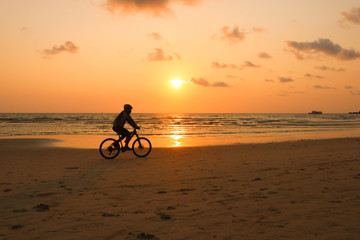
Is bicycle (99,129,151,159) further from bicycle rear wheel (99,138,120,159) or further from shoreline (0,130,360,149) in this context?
shoreline (0,130,360,149)

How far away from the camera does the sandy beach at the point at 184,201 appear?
4539mm

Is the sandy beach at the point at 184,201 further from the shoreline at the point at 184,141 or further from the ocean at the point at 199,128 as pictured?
the ocean at the point at 199,128

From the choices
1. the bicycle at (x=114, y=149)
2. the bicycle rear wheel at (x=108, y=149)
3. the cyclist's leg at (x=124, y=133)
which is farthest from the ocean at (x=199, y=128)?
the bicycle rear wheel at (x=108, y=149)

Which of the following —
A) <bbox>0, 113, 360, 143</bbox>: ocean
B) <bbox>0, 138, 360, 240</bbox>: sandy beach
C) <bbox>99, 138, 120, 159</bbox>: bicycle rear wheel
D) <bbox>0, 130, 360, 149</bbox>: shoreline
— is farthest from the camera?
<bbox>0, 113, 360, 143</bbox>: ocean

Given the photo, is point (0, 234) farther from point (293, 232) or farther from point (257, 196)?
point (257, 196)

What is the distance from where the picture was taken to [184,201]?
6.18 metres

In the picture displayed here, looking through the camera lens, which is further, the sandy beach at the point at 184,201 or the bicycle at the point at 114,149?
the bicycle at the point at 114,149

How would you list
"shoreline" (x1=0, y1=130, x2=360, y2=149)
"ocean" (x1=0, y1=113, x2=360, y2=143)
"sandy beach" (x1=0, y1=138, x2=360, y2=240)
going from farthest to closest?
"ocean" (x1=0, y1=113, x2=360, y2=143)
"shoreline" (x1=0, y1=130, x2=360, y2=149)
"sandy beach" (x1=0, y1=138, x2=360, y2=240)

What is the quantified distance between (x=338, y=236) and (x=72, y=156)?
11.8 meters

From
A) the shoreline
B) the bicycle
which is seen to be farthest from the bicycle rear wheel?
the shoreline

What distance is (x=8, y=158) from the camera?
1283 centimetres

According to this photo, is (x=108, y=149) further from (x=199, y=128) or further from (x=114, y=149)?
(x=199, y=128)

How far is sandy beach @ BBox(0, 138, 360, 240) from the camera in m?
4.54

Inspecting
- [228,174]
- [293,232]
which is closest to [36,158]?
[228,174]
